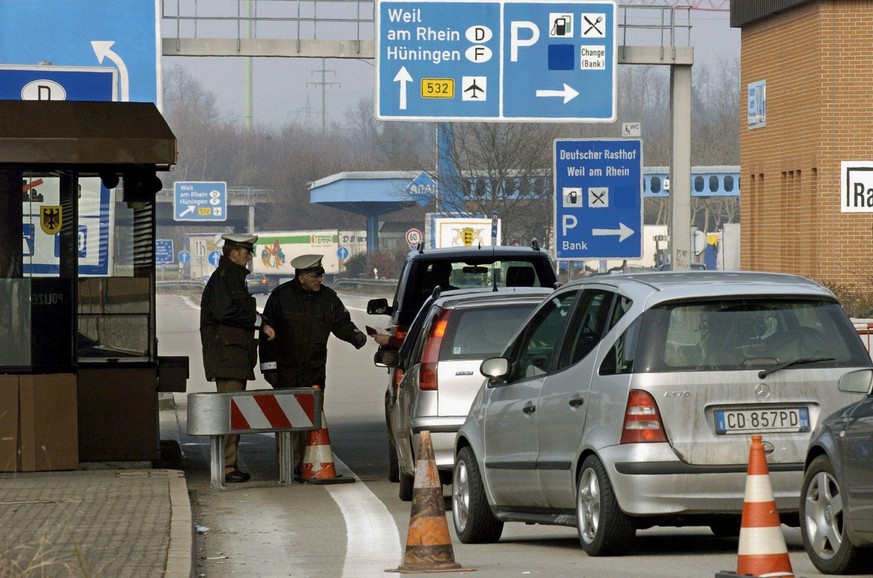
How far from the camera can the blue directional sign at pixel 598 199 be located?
72.2ft

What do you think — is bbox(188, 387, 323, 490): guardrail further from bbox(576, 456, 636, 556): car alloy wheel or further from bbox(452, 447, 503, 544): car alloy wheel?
bbox(576, 456, 636, 556): car alloy wheel

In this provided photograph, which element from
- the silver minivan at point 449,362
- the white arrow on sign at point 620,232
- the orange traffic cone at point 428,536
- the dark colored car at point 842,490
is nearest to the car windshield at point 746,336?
the dark colored car at point 842,490

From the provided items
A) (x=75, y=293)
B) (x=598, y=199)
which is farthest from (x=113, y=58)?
(x=75, y=293)

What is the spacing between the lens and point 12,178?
1471 cm

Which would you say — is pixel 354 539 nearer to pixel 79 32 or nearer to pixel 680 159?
pixel 79 32

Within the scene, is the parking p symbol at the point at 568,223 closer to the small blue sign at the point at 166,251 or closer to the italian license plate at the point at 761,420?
the italian license plate at the point at 761,420

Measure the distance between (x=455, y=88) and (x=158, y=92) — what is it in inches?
197

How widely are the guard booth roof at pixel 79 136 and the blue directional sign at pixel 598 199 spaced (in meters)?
8.36

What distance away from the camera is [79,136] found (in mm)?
14195

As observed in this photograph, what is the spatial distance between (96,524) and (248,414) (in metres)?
3.56

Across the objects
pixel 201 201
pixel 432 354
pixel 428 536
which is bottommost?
pixel 428 536

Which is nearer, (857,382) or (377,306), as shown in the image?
(857,382)

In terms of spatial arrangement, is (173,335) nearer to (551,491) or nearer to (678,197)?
(678,197)

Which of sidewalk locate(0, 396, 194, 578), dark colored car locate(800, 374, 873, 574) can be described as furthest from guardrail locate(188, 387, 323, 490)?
dark colored car locate(800, 374, 873, 574)
